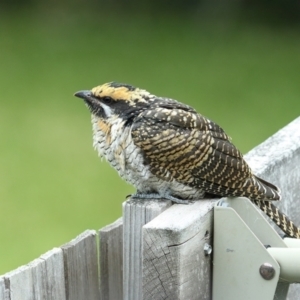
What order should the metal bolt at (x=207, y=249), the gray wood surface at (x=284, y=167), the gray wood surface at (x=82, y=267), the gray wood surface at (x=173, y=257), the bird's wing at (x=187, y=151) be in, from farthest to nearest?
the gray wood surface at (x=284, y=167) < the bird's wing at (x=187, y=151) < the gray wood surface at (x=82, y=267) < the metal bolt at (x=207, y=249) < the gray wood surface at (x=173, y=257)

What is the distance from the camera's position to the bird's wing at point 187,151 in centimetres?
257

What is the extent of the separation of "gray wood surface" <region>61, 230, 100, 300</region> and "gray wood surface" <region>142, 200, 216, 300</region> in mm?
275

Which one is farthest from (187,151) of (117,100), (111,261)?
(111,261)

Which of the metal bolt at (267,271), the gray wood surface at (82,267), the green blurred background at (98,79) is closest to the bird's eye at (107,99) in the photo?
the gray wood surface at (82,267)

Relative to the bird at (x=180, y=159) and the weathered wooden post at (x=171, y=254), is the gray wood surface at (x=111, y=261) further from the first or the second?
the bird at (x=180, y=159)

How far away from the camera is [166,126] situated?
2.60 m

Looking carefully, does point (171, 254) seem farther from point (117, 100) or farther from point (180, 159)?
point (117, 100)

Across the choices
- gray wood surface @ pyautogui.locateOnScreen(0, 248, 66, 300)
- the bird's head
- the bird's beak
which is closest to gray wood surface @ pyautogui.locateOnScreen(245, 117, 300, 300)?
the bird's head

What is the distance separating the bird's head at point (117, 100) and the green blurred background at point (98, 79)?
2737 millimetres

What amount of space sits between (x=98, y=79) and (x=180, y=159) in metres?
6.40

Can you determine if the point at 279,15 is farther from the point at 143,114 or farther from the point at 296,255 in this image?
the point at 296,255

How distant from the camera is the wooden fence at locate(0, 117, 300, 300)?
1.82 m

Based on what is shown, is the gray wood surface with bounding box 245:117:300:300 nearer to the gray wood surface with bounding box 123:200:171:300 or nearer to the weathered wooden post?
the weathered wooden post

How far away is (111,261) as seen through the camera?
219 centimetres
